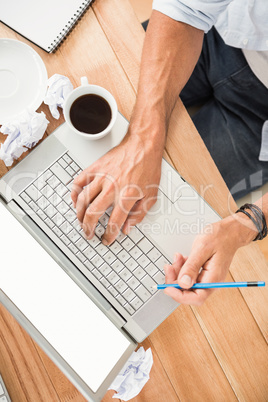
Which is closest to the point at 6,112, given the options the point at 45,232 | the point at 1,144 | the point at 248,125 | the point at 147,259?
the point at 1,144

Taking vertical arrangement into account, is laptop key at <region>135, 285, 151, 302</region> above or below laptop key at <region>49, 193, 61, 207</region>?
below

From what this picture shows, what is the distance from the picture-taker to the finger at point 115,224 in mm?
673

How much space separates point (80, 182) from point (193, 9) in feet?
1.35

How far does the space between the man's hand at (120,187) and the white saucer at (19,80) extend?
20 centimetres

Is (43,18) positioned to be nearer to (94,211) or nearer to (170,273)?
(94,211)

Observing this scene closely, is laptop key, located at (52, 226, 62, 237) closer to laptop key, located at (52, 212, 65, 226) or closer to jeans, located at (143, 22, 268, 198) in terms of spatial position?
laptop key, located at (52, 212, 65, 226)

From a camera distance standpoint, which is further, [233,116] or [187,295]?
[233,116]

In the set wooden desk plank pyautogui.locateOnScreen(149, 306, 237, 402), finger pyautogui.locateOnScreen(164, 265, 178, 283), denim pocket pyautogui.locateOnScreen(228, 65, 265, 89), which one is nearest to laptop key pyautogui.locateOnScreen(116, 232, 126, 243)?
finger pyautogui.locateOnScreen(164, 265, 178, 283)

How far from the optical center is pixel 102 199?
687mm

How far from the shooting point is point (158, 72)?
2.46ft

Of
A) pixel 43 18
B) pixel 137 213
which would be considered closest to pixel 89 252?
pixel 137 213

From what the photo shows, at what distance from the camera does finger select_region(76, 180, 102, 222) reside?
0.67 meters

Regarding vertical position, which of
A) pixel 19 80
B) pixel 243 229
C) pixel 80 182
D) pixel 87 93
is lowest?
pixel 243 229

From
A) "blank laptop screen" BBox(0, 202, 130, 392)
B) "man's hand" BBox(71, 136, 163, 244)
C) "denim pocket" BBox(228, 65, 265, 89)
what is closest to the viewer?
"blank laptop screen" BBox(0, 202, 130, 392)
